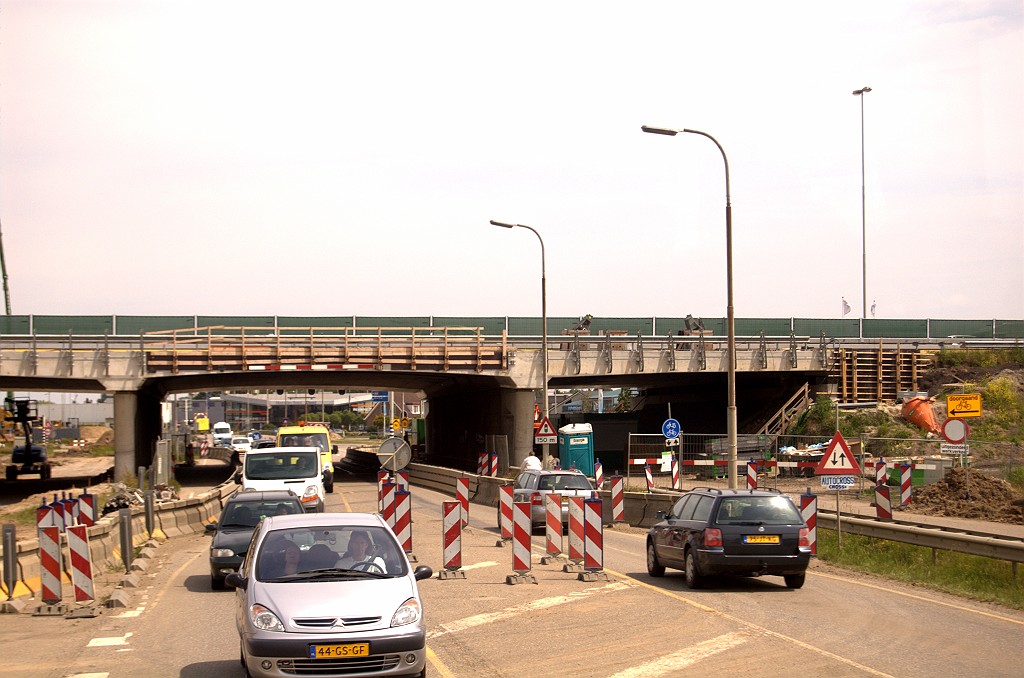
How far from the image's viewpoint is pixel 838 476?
21.3 m

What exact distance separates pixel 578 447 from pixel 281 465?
20538mm

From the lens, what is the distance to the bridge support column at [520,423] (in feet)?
163

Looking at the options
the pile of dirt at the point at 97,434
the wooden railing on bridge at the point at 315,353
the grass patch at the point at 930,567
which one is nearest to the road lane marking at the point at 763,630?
the grass patch at the point at 930,567

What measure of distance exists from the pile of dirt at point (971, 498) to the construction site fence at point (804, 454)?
2.06 ft

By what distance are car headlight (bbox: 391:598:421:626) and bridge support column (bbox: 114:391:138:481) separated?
40.4 meters

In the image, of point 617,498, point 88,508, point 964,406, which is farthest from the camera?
point 964,406

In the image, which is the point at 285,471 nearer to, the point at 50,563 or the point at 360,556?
the point at 50,563

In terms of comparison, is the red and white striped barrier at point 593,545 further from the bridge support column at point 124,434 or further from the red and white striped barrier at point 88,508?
the bridge support column at point 124,434

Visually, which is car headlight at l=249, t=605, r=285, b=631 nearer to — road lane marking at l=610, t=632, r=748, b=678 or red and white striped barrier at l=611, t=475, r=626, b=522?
road lane marking at l=610, t=632, r=748, b=678

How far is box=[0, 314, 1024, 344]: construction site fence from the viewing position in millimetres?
60438

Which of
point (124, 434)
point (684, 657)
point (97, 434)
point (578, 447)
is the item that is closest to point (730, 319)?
point (684, 657)

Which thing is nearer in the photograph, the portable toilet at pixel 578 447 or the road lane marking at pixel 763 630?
the road lane marking at pixel 763 630

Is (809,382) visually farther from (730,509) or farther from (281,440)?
(730,509)

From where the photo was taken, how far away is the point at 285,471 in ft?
94.2
